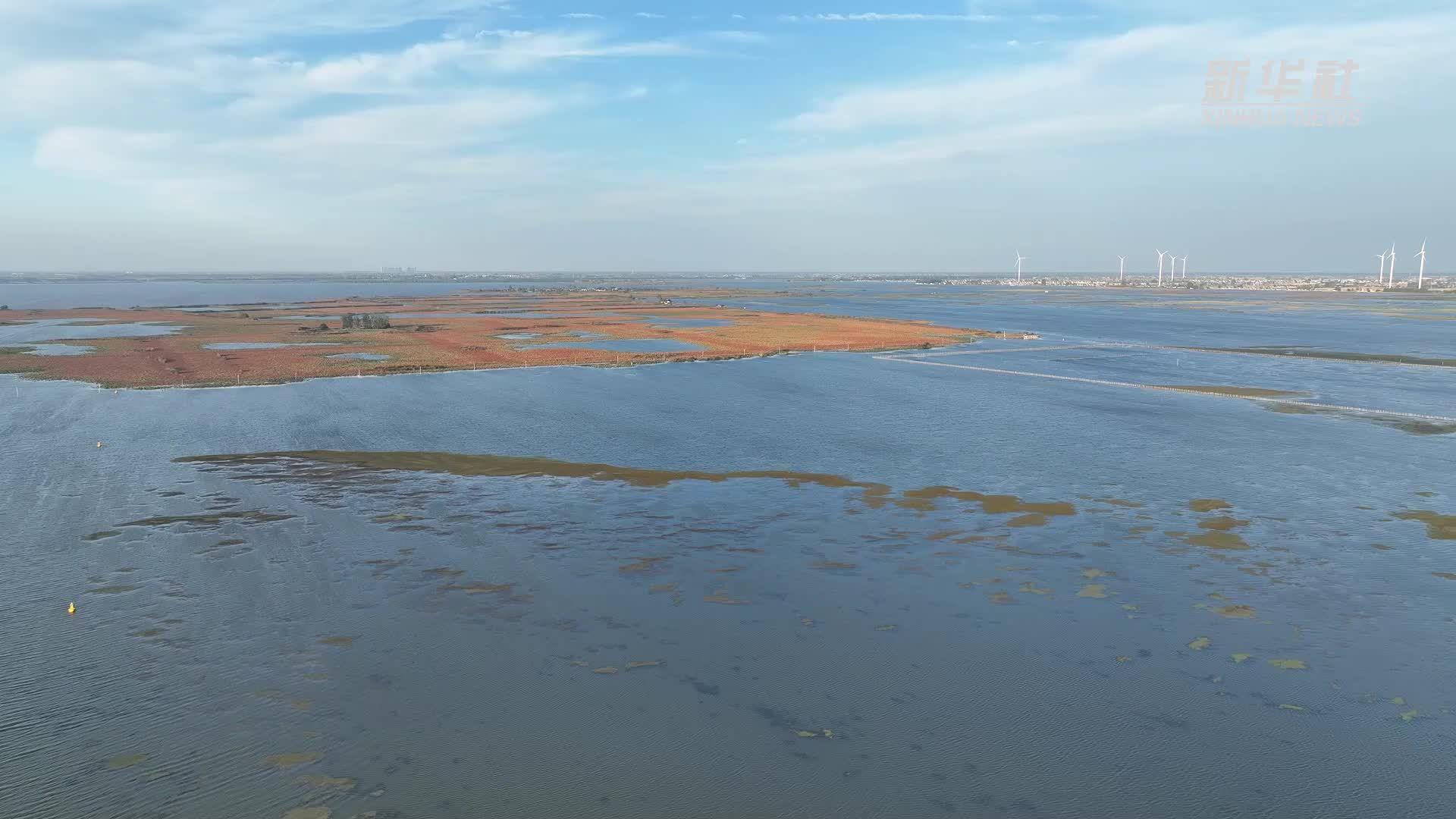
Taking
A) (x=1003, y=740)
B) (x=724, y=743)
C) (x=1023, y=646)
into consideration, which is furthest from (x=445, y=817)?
(x=1023, y=646)

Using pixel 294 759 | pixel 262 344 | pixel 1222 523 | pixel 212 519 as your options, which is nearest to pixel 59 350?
pixel 262 344

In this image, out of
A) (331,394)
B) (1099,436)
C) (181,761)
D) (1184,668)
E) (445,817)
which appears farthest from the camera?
(331,394)

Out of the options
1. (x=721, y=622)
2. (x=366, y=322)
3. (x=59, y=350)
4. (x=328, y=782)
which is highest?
(x=366, y=322)

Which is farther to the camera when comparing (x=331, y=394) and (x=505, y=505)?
(x=331, y=394)

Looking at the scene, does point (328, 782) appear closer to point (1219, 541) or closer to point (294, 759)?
point (294, 759)

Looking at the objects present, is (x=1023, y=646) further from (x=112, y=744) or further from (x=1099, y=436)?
(x=1099, y=436)

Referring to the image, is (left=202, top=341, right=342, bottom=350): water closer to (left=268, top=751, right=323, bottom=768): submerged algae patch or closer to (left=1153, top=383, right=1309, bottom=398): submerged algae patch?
(left=1153, top=383, right=1309, bottom=398): submerged algae patch

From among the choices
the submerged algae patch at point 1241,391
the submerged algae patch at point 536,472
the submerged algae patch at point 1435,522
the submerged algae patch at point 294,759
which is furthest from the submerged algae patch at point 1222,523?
the submerged algae patch at point 1241,391
